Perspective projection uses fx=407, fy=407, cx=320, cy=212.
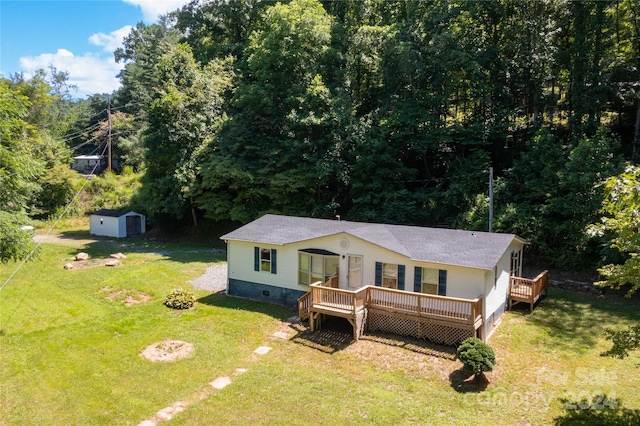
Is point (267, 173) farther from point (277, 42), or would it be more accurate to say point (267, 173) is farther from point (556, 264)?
point (556, 264)

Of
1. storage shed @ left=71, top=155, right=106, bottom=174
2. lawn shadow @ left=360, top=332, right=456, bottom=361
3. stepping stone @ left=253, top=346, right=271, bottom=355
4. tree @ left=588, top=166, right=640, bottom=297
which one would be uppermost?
storage shed @ left=71, top=155, right=106, bottom=174

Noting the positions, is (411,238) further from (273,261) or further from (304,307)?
(273,261)

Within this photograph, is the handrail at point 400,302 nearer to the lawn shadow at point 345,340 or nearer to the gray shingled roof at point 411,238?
the lawn shadow at point 345,340

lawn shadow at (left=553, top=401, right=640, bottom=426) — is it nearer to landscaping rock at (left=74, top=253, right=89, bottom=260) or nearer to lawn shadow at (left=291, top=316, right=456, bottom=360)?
lawn shadow at (left=291, top=316, right=456, bottom=360)

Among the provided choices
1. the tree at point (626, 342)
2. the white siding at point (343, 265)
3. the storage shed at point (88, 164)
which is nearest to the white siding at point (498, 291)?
the white siding at point (343, 265)

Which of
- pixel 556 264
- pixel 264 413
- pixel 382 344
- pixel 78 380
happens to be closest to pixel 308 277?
pixel 382 344

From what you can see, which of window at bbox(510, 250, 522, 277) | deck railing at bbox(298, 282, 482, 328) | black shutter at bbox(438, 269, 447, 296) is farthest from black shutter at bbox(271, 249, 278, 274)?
window at bbox(510, 250, 522, 277)

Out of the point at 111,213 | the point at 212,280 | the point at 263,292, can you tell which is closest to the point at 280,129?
the point at 212,280

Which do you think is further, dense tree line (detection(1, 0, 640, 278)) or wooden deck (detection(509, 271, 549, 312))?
dense tree line (detection(1, 0, 640, 278))
